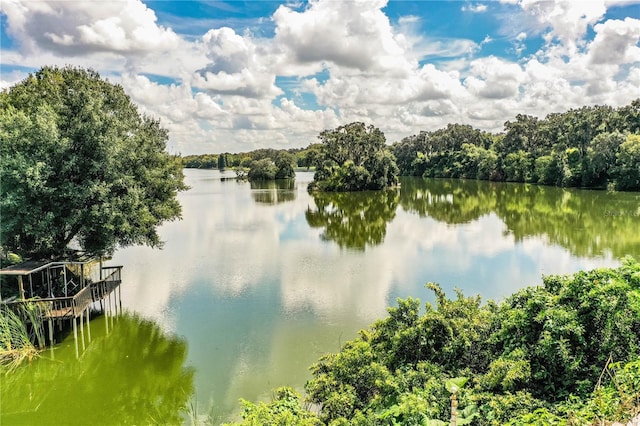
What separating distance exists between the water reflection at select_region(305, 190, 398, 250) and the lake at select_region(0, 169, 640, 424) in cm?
27

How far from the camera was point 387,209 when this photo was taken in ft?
139

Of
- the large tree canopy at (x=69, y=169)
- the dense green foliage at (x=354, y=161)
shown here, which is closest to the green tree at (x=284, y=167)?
the dense green foliage at (x=354, y=161)

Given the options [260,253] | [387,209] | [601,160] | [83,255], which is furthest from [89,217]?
[601,160]

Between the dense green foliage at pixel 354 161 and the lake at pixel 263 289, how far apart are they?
2501 cm

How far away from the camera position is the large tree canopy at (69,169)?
1334cm

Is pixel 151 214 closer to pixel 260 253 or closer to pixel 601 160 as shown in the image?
pixel 260 253

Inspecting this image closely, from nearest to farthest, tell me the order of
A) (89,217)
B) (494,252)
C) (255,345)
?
(255,345), (89,217), (494,252)

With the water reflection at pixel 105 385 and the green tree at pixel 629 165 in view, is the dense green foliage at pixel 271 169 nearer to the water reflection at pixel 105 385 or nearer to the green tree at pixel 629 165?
the green tree at pixel 629 165

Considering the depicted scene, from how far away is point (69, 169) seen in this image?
1424 cm

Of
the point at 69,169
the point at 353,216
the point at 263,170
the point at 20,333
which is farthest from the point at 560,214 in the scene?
the point at 263,170

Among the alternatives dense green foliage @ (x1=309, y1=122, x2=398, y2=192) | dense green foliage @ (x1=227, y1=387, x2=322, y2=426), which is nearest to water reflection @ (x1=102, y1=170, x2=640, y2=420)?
dense green foliage @ (x1=227, y1=387, x2=322, y2=426)

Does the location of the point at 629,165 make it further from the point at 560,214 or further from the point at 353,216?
the point at 353,216

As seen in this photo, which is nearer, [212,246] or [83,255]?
[83,255]

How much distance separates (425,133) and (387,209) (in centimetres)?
7459
